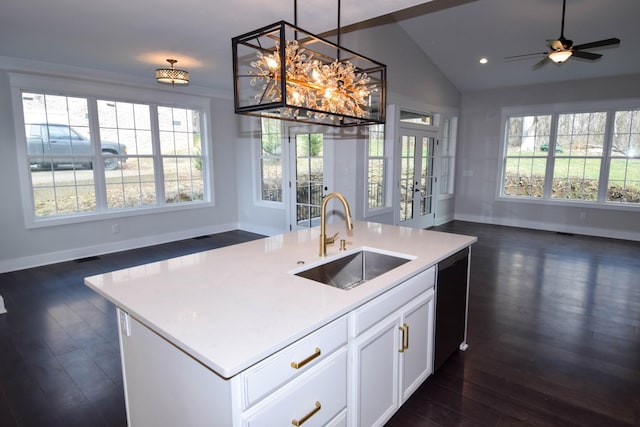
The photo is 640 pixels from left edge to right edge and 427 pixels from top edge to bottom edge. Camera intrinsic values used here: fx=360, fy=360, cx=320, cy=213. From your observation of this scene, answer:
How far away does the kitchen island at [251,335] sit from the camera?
44.3 inches

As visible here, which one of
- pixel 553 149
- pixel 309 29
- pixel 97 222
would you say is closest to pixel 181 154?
pixel 97 222

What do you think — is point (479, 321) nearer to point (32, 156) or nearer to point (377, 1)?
point (377, 1)

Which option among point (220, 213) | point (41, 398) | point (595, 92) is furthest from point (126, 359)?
point (595, 92)

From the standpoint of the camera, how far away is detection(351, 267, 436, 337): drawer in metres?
1.53

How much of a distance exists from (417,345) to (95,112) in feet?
17.2

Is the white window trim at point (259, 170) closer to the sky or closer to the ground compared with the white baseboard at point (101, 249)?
closer to the sky

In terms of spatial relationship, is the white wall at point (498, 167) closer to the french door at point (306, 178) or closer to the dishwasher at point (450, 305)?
the french door at point (306, 178)

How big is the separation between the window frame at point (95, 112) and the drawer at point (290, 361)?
4955 millimetres

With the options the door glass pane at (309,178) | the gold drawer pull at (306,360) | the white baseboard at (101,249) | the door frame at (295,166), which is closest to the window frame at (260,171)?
the door frame at (295,166)

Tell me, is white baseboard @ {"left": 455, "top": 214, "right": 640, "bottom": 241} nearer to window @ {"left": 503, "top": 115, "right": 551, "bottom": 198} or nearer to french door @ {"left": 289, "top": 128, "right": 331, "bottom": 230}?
window @ {"left": 503, "top": 115, "right": 551, "bottom": 198}

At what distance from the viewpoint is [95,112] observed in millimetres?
5047

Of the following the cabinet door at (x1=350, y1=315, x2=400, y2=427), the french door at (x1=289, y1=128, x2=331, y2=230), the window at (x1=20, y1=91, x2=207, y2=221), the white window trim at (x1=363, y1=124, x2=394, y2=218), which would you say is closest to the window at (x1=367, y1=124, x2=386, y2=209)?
the white window trim at (x1=363, y1=124, x2=394, y2=218)

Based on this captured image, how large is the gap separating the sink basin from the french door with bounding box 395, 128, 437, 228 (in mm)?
3729

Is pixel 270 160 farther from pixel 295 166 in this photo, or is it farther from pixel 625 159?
pixel 625 159
